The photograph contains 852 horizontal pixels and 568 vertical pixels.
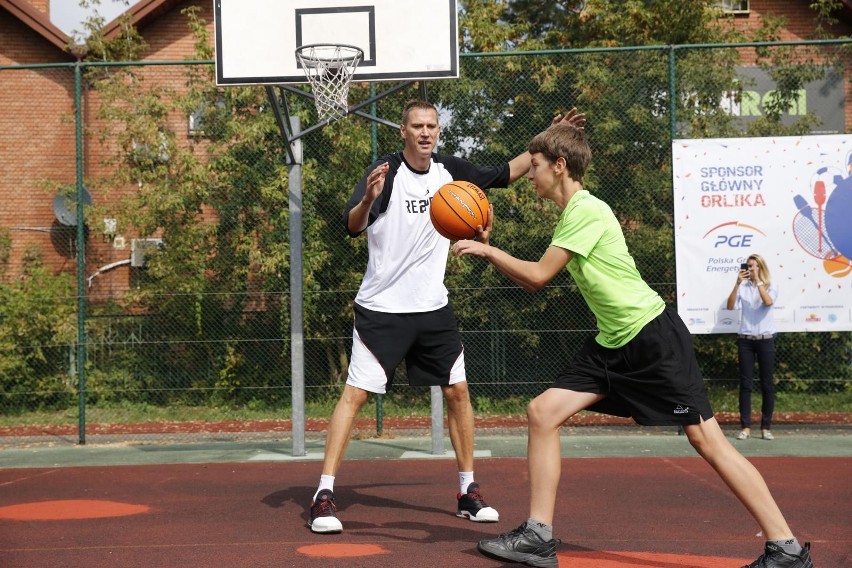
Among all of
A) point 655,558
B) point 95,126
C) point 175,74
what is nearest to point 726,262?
point 655,558

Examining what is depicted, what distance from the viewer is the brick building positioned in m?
12.1

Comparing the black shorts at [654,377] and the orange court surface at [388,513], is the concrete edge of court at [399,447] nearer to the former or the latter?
the orange court surface at [388,513]

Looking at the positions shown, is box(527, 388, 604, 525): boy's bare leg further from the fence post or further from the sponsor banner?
the sponsor banner

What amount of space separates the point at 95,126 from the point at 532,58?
17.3 ft

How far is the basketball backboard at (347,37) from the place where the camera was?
8.02 metres

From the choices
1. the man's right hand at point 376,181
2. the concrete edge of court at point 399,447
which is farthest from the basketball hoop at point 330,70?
the concrete edge of court at point 399,447

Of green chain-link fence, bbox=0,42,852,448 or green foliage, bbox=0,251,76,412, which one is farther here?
green foliage, bbox=0,251,76,412

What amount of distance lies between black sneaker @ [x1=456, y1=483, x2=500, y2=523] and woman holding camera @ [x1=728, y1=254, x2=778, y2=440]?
4540 millimetres

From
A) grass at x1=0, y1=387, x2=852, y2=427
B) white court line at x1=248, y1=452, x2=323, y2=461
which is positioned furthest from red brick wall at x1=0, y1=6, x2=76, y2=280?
white court line at x1=248, y1=452, x2=323, y2=461

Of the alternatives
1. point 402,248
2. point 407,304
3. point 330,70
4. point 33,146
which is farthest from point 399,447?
point 33,146

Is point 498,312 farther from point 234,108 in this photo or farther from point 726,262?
point 234,108

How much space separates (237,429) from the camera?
10.8 metres

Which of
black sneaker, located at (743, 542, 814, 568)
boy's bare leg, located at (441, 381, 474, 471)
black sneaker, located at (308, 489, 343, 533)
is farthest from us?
boy's bare leg, located at (441, 381, 474, 471)

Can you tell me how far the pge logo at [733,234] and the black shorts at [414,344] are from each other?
14.8ft
